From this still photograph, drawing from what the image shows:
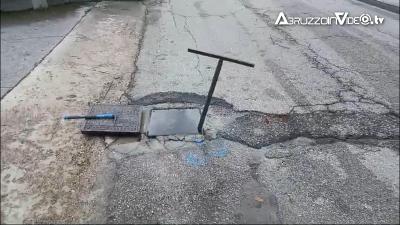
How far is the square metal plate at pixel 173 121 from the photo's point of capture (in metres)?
4.04

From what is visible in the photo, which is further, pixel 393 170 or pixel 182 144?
pixel 182 144

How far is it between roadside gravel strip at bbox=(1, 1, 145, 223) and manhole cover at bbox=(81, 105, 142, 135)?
0.41 ft

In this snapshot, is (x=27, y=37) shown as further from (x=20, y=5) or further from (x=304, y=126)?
(x=304, y=126)

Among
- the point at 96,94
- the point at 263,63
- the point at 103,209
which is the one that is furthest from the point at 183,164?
the point at 263,63

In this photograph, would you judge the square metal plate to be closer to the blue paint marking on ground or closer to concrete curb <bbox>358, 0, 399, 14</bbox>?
the blue paint marking on ground

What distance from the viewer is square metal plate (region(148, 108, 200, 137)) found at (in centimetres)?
404

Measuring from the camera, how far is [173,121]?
13.9 feet

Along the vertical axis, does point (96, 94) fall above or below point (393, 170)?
above

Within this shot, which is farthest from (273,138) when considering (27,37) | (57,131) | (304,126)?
(27,37)

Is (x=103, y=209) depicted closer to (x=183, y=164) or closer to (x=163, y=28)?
(x=183, y=164)

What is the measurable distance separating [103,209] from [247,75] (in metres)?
3.23

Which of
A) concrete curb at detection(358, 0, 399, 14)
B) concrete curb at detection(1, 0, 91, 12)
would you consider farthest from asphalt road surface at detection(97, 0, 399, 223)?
concrete curb at detection(1, 0, 91, 12)

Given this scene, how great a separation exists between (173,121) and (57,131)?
1.36 m

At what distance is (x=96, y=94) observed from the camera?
15.4 feet
